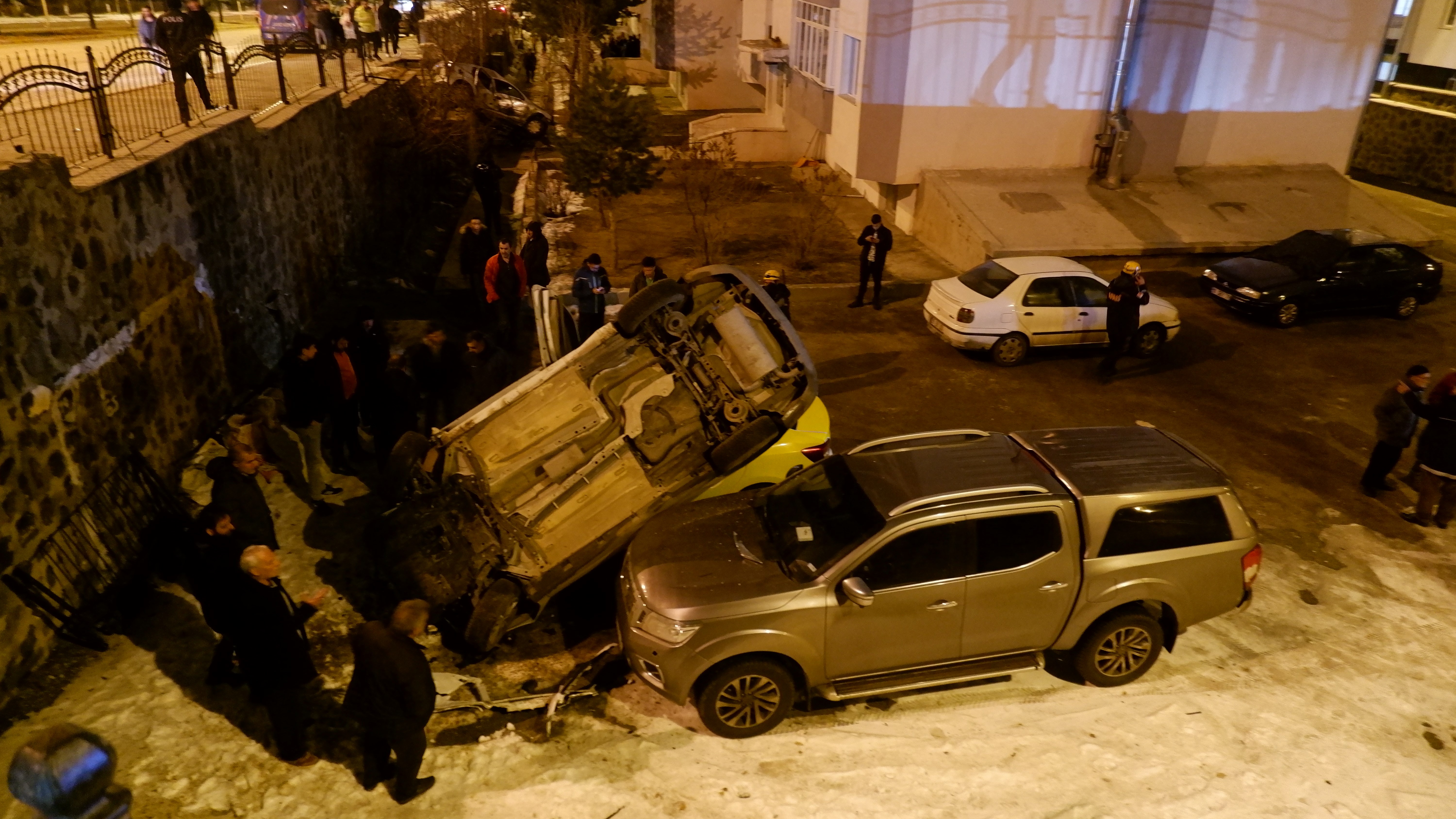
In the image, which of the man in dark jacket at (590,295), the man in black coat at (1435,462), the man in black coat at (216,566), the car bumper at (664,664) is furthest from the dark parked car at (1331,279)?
the man in black coat at (216,566)

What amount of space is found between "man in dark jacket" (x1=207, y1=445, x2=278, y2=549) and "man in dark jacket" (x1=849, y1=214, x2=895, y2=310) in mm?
8862

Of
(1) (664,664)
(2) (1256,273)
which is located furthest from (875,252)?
(1) (664,664)

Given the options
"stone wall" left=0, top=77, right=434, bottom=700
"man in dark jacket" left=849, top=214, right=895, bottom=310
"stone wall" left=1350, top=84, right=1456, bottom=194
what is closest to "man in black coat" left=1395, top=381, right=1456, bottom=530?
"man in dark jacket" left=849, top=214, right=895, bottom=310

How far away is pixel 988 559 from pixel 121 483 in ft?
21.5

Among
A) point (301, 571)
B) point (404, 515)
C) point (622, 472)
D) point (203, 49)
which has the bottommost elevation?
point (301, 571)

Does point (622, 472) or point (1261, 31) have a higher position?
point (1261, 31)

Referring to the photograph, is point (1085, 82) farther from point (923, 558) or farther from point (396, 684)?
point (396, 684)

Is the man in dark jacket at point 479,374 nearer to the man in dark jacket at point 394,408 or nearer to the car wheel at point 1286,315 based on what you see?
the man in dark jacket at point 394,408

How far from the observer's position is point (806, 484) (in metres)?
6.41

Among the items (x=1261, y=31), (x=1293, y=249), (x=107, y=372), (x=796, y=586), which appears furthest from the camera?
(x=1261, y=31)

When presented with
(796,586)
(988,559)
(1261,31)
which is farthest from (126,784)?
(1261,31)

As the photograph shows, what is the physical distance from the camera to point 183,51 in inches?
356

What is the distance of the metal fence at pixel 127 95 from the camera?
24.9ft

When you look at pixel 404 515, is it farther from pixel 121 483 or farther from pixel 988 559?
pixel 988 559
